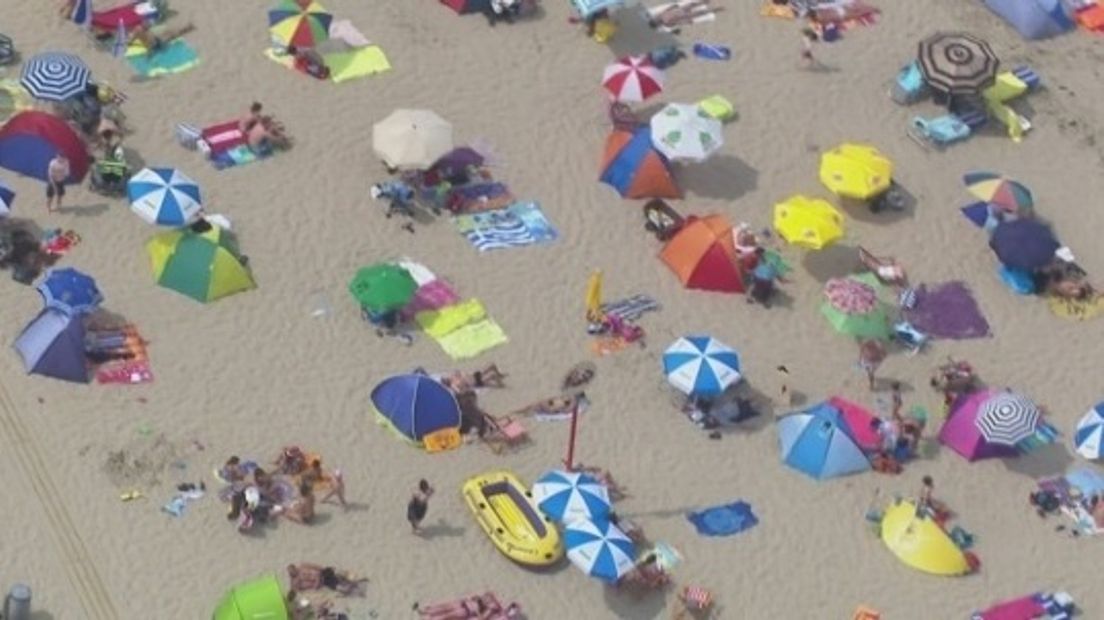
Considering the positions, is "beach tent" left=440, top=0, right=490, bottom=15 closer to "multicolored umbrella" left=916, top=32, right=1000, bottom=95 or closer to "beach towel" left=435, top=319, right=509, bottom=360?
"beach towel" left=435, top=319, right=509, bottom=360

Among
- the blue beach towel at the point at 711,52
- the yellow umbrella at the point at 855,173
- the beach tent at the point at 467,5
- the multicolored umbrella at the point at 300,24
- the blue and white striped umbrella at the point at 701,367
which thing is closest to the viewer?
the blue and white striped umbrella at the point at 701,367

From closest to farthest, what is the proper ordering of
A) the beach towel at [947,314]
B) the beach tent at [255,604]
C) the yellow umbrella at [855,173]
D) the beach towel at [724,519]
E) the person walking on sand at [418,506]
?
1. the beach tent at [255,604]
2. the person walking on sand at [418,506]
3. the beach towel at [724,519]
4. the beach towel at [947,314]
5. the yellow umbrella at [855,173]

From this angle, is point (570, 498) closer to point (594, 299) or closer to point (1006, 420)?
point (594, 299)

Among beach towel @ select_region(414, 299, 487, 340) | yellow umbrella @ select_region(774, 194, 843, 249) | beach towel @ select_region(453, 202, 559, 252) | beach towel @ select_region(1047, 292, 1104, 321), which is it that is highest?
yellow umbrella @ select_region(774, 194, 843, 249)

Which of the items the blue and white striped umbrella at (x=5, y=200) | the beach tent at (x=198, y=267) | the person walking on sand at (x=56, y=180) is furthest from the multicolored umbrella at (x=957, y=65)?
the blue and white striped umbrella at (x=5, y=200)

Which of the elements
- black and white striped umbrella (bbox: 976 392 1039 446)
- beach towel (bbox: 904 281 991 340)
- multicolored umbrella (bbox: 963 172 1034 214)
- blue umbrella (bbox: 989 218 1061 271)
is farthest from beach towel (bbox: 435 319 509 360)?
multicolored umbrella (bbox: 963 172 1034 214)

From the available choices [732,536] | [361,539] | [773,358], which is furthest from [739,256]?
[361,539]

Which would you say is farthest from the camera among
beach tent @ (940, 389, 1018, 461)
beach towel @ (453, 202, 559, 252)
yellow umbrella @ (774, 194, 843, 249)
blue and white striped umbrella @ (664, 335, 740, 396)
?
beach towel @ (453, 202, 559, 252)

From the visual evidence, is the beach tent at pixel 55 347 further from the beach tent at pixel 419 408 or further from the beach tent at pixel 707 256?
the beach tent at pixel 707 256
